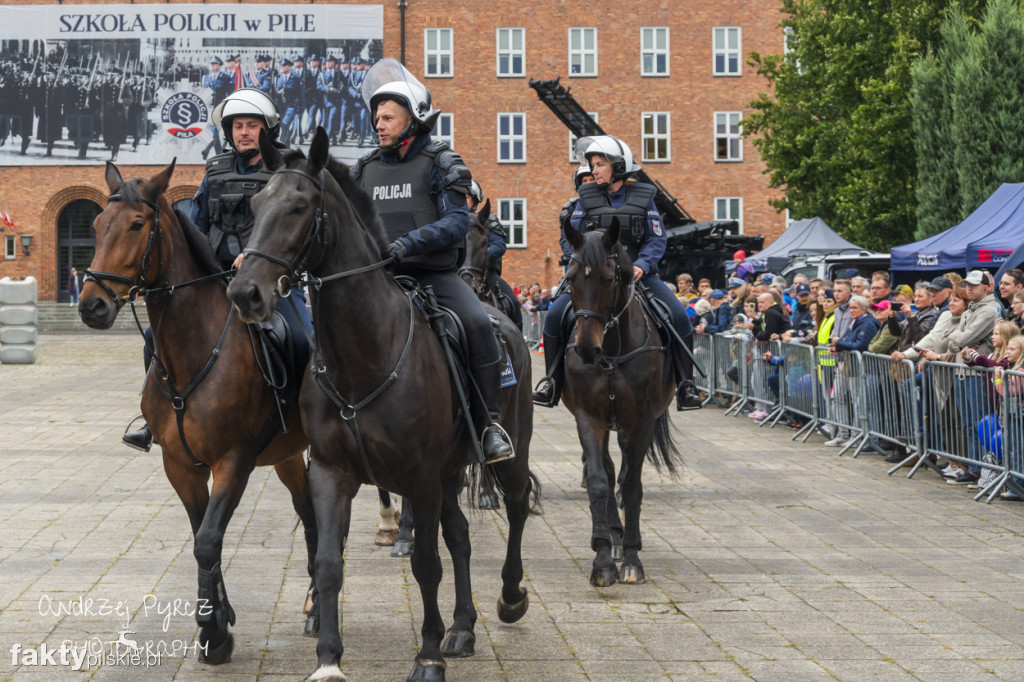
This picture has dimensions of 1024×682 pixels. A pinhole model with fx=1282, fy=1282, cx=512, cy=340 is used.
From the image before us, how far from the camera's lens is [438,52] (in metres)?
60.3

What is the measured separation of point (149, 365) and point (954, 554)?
5.74 metres

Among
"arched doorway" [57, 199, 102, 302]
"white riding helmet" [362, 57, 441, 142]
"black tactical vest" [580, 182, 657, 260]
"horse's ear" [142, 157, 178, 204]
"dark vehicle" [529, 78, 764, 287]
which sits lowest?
"horse's ear" [142, 157, 178, 204]

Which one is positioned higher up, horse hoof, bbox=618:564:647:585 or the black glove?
the black glove

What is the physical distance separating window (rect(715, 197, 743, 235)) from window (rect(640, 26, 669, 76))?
6555 millimetres

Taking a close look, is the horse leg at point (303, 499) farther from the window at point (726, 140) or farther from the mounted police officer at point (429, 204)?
the window at point (726, 140)

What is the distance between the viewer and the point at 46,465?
13742 mm

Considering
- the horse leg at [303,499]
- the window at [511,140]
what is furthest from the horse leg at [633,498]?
the window at [511,140]

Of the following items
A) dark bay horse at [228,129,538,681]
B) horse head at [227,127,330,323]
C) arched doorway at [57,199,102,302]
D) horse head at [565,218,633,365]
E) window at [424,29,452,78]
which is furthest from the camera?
window at [424,29,452,78]

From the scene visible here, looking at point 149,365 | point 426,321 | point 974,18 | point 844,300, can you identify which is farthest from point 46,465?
point 974,18

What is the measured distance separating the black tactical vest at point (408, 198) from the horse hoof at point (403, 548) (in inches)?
118

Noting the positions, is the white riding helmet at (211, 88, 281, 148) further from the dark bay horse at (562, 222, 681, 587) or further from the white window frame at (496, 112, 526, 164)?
the white window frame at (496, 112, 526, 164)

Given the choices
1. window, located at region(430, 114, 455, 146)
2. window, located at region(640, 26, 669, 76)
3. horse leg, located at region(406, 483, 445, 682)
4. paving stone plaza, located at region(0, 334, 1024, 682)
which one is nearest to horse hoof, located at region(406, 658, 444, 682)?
horse leg, located at region(406, 483, 445, 682)

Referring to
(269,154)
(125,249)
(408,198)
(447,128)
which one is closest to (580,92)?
(447,128)

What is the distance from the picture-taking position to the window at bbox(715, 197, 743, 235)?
6012 centimetres
